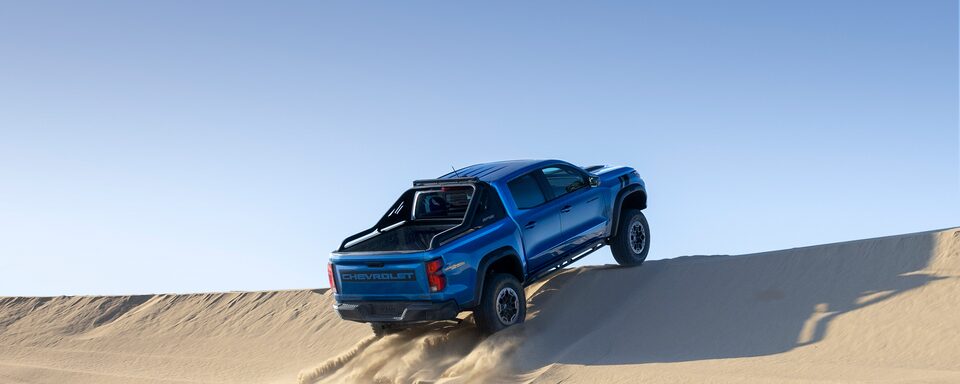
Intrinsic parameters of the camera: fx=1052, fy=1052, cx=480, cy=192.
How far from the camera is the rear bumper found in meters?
10.3

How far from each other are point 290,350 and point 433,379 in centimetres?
403

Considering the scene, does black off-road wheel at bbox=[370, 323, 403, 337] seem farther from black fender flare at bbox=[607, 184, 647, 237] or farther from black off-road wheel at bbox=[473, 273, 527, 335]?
black fender flare at bbox=[607, 184, 647, 237]

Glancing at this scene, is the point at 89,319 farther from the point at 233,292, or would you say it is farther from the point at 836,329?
the point at 836,329

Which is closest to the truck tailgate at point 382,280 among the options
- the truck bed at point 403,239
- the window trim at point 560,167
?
the truck bed at point 403,239

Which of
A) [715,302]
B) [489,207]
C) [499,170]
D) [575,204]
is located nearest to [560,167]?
[575,204]

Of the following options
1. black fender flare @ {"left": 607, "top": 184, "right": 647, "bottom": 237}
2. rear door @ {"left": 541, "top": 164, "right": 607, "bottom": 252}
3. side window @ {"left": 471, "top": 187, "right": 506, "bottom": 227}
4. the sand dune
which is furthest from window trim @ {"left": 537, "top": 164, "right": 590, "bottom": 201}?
the sand dune

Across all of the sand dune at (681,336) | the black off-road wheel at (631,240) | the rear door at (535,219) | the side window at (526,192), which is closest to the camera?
the sand dune at (681,336)

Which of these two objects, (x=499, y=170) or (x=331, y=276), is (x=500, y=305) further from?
(x=331, y=276)

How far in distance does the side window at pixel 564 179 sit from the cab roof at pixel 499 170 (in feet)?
0.41

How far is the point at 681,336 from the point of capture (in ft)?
35.7

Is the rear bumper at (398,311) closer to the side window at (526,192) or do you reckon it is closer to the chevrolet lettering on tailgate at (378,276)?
the chevrolet lettering on tailgate at (378,276)

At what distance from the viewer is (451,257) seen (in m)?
10.3

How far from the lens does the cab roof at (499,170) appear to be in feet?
37.4

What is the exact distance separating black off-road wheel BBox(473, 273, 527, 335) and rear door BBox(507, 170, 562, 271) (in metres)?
0.35
